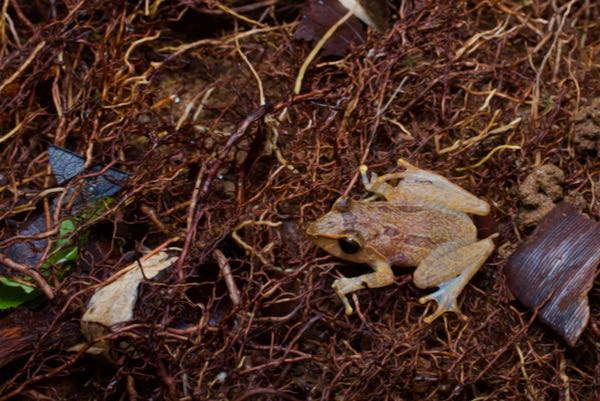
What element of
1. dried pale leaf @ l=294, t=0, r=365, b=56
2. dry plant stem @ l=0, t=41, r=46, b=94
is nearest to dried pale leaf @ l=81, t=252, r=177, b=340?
dry plant stem @ l=0, t=41, r=46, b=94

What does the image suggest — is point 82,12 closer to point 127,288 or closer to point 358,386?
point 127,288

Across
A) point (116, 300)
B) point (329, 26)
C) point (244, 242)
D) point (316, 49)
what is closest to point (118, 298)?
point (116, 300)

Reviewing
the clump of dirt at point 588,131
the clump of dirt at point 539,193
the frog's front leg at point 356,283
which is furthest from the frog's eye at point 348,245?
the clump of dirt at point 588,131

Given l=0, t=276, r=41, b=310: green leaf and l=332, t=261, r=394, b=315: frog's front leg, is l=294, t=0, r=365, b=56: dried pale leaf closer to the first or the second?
l=332, t=261, r=394, b=315: frog's front leg

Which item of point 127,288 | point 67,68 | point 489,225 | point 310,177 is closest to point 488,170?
point 489,225

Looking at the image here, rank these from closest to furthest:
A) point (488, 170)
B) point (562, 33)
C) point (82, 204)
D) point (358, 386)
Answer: point (358, 386) → point (82, 204) → point (488, 170) → point (562, 33)

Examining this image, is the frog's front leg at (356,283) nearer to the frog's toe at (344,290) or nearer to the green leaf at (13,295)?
the frog's toe at (344,290)

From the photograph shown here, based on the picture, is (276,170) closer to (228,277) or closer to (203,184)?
(203,184)
